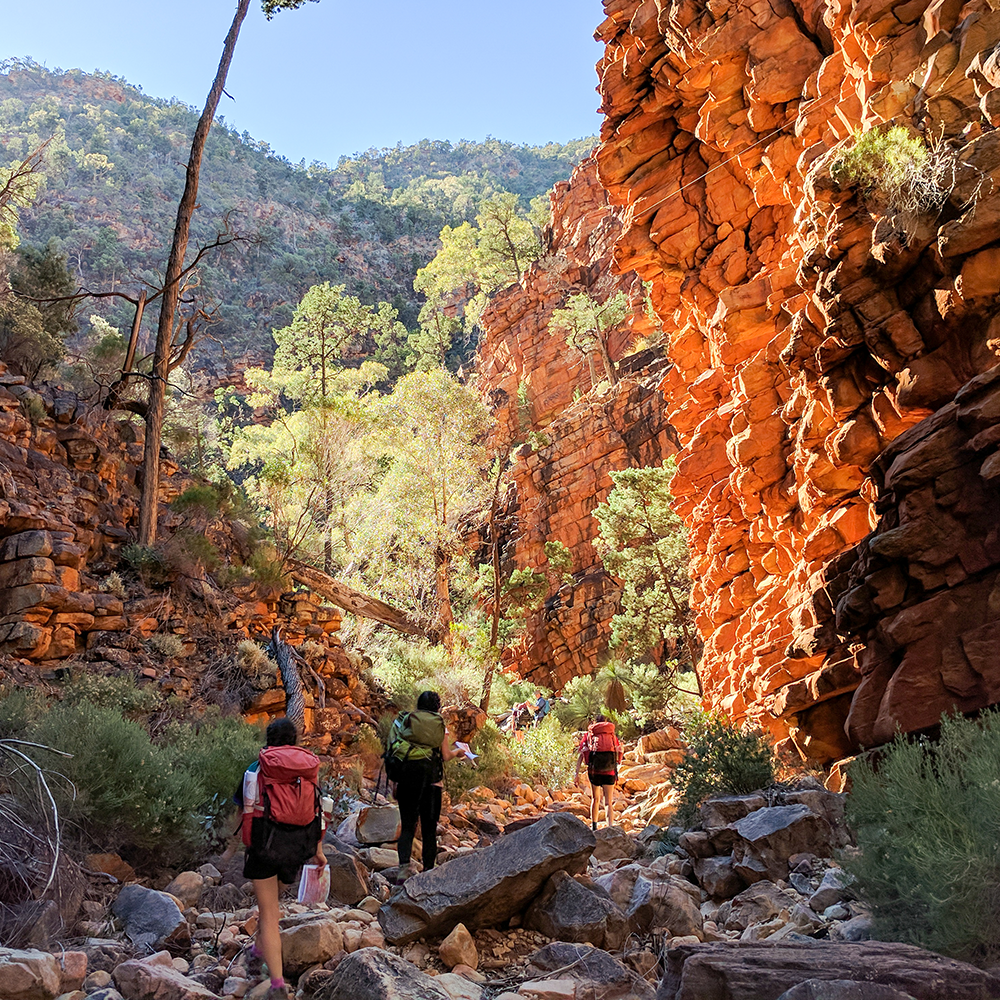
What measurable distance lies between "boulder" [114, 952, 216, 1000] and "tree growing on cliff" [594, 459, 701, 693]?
18948 mm

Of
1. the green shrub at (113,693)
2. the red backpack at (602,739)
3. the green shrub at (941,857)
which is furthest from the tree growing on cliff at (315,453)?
the green shrub at (941,857)

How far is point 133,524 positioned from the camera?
39.0 feet

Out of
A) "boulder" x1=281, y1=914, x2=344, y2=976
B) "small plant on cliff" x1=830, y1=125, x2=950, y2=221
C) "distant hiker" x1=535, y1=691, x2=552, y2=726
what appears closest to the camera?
"boulder" x1=281, y1=914, x2=344, y2=976

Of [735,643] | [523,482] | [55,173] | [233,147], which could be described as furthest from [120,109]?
[735,643]

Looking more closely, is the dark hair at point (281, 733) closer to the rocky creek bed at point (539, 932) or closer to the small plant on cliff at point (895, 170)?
the rocky creek bed at point (539, 932)

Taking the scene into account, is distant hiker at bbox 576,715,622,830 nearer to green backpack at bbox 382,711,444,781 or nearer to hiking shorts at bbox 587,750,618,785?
hiking shorts at bbox 587,750,618,785

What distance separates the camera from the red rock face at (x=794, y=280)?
29.6ft

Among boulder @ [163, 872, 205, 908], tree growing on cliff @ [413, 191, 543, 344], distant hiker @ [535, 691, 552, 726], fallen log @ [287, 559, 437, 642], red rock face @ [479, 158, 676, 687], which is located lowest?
boulder @ [163, 872, 205, 908]

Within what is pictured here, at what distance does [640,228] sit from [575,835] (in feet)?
46.1

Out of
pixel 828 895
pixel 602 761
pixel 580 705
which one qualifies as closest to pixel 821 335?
pixel 602 761

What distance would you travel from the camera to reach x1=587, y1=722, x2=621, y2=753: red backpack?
10.9 m

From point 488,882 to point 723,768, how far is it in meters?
4.63

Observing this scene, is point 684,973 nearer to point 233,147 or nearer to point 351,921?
point 351,921

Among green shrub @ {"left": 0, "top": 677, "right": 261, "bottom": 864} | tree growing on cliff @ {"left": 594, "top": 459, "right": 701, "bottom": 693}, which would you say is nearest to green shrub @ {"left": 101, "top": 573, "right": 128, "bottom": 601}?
green shrub @ {"left": 0, "top": 677, "right": 261, "bottom": 864}
